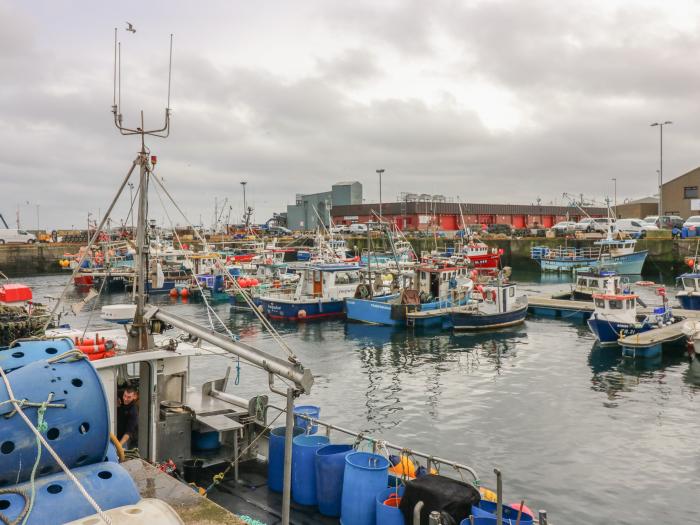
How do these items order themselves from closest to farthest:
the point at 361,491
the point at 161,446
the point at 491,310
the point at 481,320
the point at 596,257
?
the point at 361,491, the point at 161,446, the point at 481,320, the point at 491,310, the point at 596,257

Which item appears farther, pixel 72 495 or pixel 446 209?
pixel 446 209

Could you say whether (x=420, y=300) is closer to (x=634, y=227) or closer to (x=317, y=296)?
(x=317, y=296)

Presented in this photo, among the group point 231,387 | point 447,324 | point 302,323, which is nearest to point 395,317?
point 447,324

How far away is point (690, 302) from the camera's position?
3459 centimetres

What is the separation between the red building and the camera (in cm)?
9344

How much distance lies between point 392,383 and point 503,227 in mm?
71670

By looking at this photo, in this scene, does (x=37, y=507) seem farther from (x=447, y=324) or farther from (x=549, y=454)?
(x=447, y=324)

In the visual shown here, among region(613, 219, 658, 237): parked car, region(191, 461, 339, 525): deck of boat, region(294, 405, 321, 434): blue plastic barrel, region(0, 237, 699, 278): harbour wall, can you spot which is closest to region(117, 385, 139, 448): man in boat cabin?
region(191, 461, 339, 525): deck of boat

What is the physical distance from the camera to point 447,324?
3419 cm

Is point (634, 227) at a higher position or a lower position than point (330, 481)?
higher

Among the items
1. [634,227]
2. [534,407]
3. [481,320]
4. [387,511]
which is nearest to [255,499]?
[387,511]

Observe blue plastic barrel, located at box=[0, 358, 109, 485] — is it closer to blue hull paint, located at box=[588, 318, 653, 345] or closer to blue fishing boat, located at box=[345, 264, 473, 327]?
blue hull paint, located at box=[588, 318, 653, 345]

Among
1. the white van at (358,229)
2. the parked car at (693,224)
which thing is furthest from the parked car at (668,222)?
the white van at (358,229)

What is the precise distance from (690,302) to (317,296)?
76.0 feet
